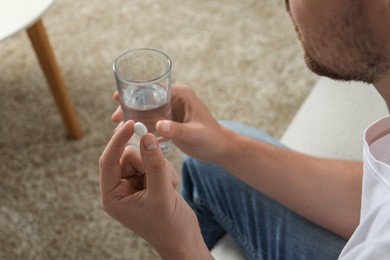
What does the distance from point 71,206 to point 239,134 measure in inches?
29.6

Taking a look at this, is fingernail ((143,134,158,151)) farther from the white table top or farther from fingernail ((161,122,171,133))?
the white table top

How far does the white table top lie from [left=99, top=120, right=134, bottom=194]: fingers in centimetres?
81

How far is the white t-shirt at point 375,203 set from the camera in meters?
0.69

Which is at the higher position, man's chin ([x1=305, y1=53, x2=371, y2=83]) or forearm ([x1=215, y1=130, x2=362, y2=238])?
man's chin ([x1=305, y1=53, x2=371, y2=83])

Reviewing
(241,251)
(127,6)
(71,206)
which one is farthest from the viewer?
(127,6)

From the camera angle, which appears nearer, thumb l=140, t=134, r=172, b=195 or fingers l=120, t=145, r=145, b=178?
thumb l=140, t=134, r=172, b=195

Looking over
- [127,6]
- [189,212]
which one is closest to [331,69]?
[189,212]

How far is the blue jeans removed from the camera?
988mm

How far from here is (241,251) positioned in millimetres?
1081

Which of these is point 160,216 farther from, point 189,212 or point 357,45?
point 357,45

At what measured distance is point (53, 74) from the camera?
5.56 feet

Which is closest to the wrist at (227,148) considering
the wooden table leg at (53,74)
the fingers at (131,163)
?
the fingers at (131,163)

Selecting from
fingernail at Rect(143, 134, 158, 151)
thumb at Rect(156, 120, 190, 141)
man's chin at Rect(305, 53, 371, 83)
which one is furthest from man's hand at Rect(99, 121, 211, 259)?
man's chin at Rect(305, 53, 371, 83)

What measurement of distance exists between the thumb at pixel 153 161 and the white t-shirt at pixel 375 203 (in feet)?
0.84
